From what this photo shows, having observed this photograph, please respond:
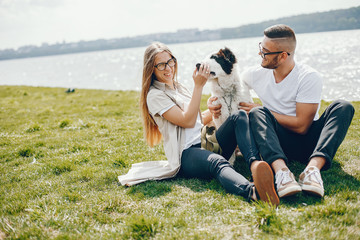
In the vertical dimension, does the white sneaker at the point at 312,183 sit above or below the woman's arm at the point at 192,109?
below

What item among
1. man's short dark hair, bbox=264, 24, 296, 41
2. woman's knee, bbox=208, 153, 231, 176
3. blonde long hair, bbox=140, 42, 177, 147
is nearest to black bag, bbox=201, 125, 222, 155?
woman's knee, bbox=208, 153, 231, 176

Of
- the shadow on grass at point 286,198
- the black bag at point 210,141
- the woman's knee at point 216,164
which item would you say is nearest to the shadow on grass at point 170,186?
the shadow on grass at point 286,198

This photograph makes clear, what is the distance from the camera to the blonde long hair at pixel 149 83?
141 inches

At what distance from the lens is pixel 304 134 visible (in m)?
3.47

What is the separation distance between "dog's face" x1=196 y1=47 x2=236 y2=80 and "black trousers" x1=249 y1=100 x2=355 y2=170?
0.99 m

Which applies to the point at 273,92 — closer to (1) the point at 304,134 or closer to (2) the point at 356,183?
(1) the point at 304,134

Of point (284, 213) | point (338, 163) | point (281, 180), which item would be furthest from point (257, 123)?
point (338, 163)

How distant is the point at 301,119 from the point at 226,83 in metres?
1.21

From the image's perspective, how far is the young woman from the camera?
3235mm

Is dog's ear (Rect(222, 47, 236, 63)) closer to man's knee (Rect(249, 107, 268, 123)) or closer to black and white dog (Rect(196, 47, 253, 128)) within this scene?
black and white dog (Rect(196, 47, 253, 128))

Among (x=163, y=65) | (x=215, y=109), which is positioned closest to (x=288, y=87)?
(x=215, y=109)

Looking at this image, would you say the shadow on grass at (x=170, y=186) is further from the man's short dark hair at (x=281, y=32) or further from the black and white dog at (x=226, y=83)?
the man's short dark hair at (x=281, y=32)

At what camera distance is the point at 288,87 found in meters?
3.54

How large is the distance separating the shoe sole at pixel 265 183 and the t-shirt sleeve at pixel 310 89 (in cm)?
119
